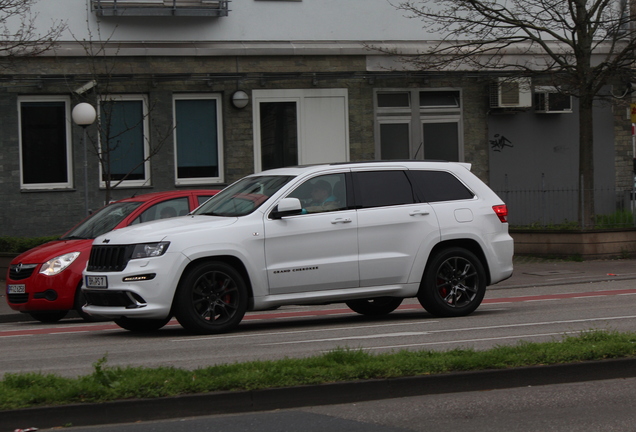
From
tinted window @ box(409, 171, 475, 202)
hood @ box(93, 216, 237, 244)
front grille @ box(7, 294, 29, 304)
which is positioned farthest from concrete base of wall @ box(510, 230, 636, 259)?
hood @ box(93, 216, 237, 244)

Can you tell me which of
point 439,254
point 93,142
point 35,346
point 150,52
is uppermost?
point 150,52

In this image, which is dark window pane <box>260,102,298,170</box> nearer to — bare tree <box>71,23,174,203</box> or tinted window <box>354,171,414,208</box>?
bare tree <box>71,23,174,203</box>

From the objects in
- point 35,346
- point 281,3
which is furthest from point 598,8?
point 35,346

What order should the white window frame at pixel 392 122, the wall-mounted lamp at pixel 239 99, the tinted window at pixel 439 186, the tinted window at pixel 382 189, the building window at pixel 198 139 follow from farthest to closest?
the white window frame at pixel 392 122, the building window at pixel 198 139, the wall-mounted lamp at pixel 239 99, the tinted window at pixel 439 186, the tinted window at pixel 382 189

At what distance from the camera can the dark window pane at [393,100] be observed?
27.4m

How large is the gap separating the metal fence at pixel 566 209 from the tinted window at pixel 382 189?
1142cm

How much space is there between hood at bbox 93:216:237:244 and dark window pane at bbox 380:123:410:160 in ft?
52.9

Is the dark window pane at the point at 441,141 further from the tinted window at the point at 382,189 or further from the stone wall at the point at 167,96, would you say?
the tinted window at the point at 382,189

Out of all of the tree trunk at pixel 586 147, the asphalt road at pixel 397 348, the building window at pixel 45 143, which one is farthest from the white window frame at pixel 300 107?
the asphalt road at pixel 397 348

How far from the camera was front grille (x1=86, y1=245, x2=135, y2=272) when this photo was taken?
1119 cm

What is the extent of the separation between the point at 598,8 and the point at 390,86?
5999 millimetres

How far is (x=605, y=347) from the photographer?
8.34 metres

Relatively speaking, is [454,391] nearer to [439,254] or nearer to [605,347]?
[605,347]

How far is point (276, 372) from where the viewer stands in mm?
7484
